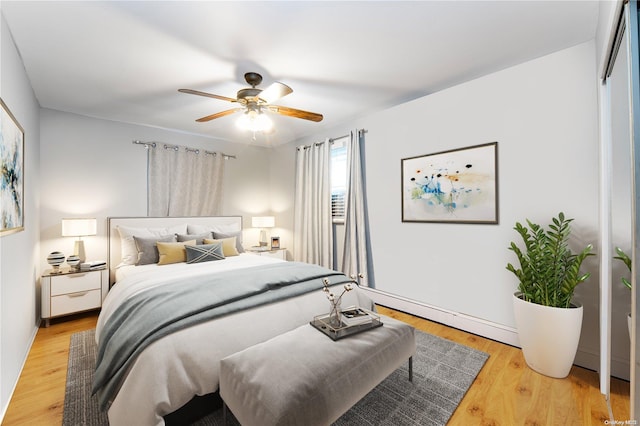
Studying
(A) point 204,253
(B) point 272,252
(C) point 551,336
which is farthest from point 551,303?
(B) point 272,252

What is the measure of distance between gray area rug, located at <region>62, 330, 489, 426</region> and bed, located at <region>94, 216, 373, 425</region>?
26 cm

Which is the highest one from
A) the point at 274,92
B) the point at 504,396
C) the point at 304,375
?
the point at 274,92

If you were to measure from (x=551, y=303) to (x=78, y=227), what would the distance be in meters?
4.63

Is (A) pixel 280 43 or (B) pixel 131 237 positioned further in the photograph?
(B) pixel 131 237

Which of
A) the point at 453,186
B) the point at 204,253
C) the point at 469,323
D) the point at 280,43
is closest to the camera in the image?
the point at 280,43

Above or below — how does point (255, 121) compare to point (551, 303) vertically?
above

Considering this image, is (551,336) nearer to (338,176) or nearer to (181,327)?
(181,327)

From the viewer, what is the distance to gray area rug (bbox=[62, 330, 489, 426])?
160cm

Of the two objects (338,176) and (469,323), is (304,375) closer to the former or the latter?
(469,323)

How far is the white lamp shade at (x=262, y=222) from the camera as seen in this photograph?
15.6ft

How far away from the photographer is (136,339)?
151 cm

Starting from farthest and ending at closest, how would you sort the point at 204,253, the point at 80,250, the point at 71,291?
the point at 80,250, the point at 204,253, the point at 71,291

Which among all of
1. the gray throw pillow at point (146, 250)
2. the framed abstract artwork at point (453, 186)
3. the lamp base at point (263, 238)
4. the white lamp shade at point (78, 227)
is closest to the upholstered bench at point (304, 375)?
the framed abstract artwork at point (453, 186)

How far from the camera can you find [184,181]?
4188 mm
